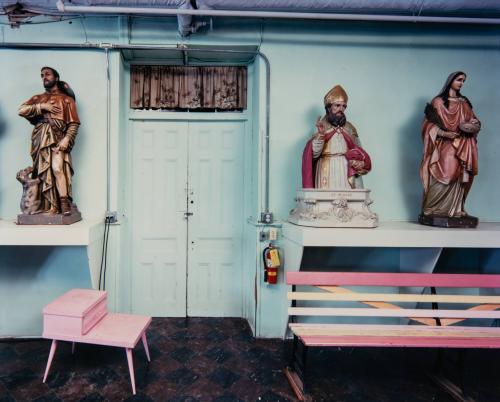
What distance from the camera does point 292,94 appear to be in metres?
3.01

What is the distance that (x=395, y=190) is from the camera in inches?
121

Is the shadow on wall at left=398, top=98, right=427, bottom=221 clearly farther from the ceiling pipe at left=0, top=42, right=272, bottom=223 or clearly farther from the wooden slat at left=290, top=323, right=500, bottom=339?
the ceiling pipe at left=0, top=42, right=272, bottom=223

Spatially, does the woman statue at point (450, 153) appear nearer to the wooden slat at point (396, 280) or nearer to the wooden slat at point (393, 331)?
the wooden slat at point (396, 280)

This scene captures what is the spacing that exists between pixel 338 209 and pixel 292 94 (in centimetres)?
130

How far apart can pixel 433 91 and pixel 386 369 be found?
2674 millimetres

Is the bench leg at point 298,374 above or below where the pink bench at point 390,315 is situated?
below

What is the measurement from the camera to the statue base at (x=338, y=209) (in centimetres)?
244

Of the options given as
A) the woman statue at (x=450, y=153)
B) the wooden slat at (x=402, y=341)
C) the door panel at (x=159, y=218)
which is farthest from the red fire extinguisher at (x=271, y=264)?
the woman statue at (x=450, y=153)

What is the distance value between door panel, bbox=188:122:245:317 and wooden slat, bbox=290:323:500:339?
52.1 inches

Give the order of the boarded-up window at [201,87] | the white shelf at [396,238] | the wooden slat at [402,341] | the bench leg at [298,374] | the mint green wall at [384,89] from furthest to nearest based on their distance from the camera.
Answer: the boarded-up window at [201,87], the mint green wall at [384,89], the white shelf at [396,238], the bench leg at [298,374], the wooden slat at [402,341]

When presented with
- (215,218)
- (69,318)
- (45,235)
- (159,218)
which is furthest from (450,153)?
(45,235)

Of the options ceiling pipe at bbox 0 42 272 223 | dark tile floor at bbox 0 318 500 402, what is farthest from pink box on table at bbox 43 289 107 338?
ceiling pipe at bbox 0 42 272 223

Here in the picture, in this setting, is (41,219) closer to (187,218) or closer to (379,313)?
(187,218)

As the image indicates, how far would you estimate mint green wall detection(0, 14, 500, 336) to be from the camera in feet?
9.53
